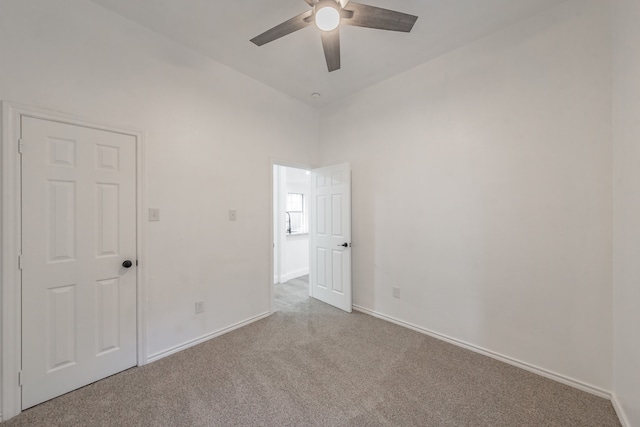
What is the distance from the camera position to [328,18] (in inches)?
63.0

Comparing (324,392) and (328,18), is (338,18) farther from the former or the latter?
→ (324,392)

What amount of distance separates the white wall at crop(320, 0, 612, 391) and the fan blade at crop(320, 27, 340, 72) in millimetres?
1214

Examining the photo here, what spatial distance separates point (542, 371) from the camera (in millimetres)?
2047

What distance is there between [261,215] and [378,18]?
2.28 meters

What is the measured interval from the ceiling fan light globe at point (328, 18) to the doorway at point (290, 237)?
8.23 ft

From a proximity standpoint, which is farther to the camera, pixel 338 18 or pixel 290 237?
pixel 290 237

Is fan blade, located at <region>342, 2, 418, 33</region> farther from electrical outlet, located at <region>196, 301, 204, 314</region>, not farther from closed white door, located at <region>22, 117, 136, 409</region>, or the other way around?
electrical outlet, located at <region>196, 301, 204, 314</region>

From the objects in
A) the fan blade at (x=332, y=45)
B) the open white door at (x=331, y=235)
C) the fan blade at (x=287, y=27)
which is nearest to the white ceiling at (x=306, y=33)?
the fan blade at (x=287, y=27)

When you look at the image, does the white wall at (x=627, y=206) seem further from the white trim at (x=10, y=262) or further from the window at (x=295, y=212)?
the window at (x=295, y=212)

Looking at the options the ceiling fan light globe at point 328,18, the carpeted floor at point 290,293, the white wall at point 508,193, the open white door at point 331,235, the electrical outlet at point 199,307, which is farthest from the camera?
the carpeted floor at point 290,293

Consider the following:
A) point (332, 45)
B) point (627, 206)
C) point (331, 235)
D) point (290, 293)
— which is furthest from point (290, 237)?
point (627, 206)

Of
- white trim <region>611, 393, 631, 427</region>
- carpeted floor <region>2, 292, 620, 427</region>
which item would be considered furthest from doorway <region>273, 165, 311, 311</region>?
white trim <region>611, 393, 631, 427</region>

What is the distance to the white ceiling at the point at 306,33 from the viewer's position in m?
1.96

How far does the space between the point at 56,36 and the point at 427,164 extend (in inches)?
131
